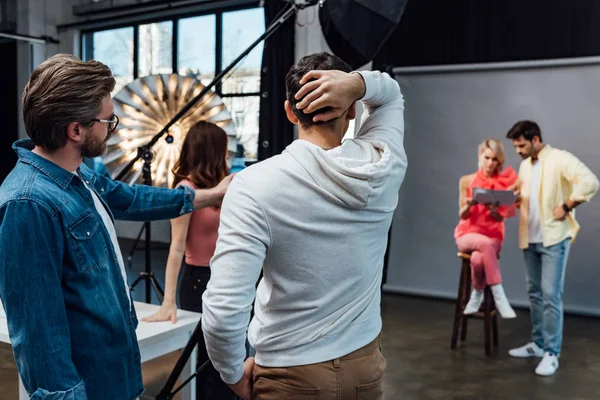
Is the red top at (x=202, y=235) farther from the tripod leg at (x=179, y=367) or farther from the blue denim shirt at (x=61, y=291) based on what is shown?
the blue denim shirt at (x=61, y=291)

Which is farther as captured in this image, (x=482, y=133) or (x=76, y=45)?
(x=76, y=45)

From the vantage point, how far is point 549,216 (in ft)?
11.8

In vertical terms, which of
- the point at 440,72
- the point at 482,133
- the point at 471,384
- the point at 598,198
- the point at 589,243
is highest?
the point at 440,72

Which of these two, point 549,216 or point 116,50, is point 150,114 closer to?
point 549,216

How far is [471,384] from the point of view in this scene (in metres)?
3.35

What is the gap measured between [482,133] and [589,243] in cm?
130

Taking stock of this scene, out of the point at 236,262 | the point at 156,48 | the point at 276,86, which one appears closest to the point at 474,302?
the point at 276,86

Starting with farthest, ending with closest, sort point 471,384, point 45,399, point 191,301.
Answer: point 471,384 < point 191,301 < point 45,399

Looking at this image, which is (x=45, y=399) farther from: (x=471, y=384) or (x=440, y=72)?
(x=440, y=72)

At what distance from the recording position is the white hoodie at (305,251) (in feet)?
3.39

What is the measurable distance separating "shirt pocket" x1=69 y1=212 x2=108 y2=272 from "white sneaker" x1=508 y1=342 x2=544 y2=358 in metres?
3.32

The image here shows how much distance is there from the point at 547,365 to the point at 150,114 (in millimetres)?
3161

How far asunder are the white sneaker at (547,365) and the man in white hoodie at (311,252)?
2715mm

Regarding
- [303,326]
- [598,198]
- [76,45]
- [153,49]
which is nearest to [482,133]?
[598,198]
